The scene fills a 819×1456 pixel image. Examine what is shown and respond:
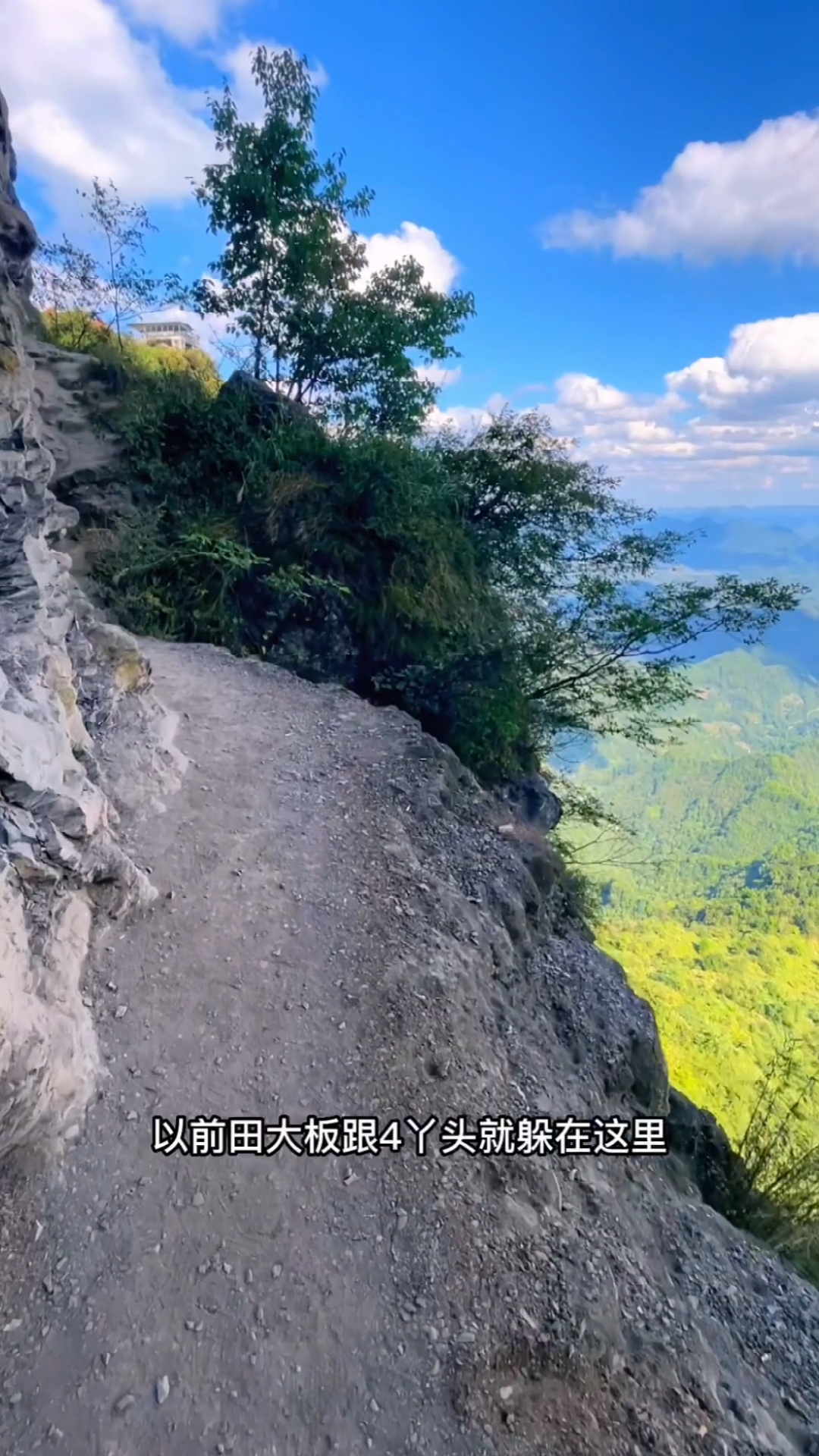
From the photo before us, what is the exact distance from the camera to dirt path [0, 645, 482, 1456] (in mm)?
2838

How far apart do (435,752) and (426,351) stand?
8412 mm

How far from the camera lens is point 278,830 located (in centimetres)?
605

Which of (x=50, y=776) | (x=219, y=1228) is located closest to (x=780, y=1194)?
(x=219, y=1228)

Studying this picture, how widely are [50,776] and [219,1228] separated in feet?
8.43

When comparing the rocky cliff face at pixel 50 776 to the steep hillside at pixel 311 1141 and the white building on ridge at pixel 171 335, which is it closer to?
the steep hillside at pixel 311 1141

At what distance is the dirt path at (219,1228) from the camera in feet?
9.31

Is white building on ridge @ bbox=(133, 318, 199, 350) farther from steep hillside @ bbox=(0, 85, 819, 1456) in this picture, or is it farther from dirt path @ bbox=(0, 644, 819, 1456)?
dirt path @ bbox=(0, 644, 819, 1456)

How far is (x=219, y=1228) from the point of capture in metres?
3.41

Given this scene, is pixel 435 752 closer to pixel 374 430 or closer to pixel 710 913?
pixel 374 430

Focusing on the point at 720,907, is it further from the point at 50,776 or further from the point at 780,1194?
the point at 50,776

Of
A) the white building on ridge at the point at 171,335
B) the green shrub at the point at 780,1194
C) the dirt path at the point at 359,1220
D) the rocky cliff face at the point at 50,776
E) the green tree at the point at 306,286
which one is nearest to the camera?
the dirt path at the point at 359,1220

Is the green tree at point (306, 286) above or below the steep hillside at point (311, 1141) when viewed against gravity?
above

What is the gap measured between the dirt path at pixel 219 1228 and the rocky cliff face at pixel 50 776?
0.98ft

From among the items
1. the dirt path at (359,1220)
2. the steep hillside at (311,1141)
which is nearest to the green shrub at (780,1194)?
the steep hillside at (311,1141)
